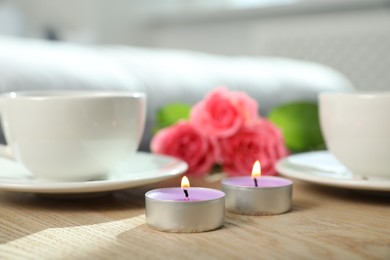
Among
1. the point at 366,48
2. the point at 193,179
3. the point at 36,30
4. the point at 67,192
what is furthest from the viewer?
the point at 36,30

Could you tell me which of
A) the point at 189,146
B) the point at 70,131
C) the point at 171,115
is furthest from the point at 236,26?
the point at 70,131

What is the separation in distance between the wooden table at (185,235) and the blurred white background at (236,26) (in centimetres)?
200

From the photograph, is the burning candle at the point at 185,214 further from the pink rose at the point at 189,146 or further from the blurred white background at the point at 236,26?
the blurred white background at the point at 236,26

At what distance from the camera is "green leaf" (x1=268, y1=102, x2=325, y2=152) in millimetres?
907

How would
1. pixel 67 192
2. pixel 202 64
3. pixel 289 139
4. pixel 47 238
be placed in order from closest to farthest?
pixel 47 238
pixel 67 192
pixel 289 139
pixel 202 64

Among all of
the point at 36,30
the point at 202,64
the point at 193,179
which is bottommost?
the point at 193,179

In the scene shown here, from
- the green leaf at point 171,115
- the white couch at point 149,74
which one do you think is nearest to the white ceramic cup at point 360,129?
the green leaf at point 171,115

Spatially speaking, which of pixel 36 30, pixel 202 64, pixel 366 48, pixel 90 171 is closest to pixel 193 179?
pixel 90 171

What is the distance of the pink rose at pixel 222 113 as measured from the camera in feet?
2.63

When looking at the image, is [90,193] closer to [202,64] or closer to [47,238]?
[47,238]

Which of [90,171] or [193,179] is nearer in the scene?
[90,171]

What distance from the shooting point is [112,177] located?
2.16 feet

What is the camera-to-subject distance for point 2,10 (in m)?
3.01

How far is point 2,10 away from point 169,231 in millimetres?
2815
